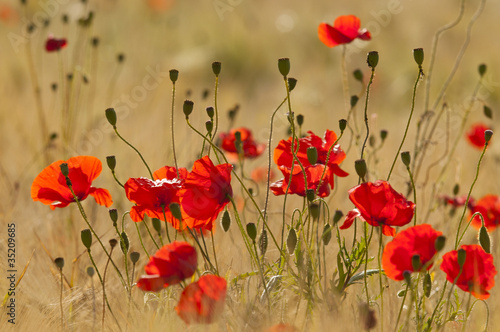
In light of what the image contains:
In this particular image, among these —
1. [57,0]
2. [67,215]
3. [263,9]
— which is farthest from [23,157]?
[263,9]

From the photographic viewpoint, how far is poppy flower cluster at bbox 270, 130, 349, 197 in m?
1.16

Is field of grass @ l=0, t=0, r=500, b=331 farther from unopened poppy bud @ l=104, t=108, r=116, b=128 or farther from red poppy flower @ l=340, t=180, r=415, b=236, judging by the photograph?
unopened poppy bud @ l=104, t=108, r=116, b=128

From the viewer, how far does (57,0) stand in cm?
504

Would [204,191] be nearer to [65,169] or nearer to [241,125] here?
[65,169]

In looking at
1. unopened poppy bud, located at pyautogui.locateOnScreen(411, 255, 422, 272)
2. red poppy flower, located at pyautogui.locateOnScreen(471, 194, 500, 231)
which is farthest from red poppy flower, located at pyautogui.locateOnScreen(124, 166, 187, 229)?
red poppy flower, located at pyautogui.locateOnScreen(471, 194, 500, 231)

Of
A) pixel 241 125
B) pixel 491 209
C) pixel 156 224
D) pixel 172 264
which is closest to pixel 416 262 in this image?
pixel 172 264

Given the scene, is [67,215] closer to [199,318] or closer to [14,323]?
[14,323]

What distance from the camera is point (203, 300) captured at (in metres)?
0.91

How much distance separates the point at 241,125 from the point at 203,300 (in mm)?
1948

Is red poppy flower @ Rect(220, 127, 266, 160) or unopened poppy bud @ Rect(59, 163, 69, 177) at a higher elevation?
red poppy flower @ Rect(220, 127, 266, 160)

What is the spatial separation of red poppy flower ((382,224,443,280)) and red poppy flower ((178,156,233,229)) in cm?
25

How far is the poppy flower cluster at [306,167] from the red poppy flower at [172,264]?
0.84 feet

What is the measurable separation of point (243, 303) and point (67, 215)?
951mm

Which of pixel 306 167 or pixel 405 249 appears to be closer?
pixel 405 249
